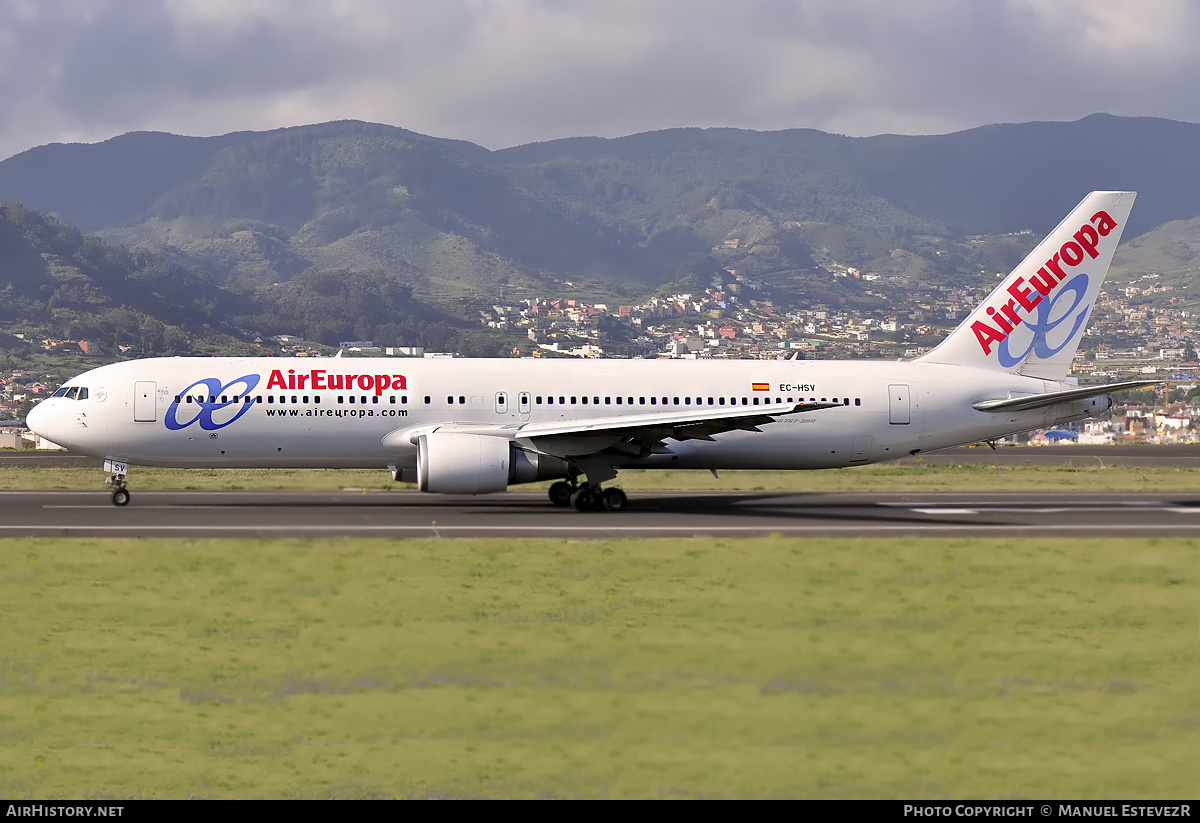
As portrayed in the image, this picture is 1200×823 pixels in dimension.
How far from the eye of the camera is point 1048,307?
4006 centimetres

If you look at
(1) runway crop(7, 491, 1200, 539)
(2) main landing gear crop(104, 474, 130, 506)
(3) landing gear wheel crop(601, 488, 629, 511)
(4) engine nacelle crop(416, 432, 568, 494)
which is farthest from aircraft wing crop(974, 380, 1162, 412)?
(2) main landing gear crop(104, 474, 130, 506)

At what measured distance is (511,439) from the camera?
1331 inches

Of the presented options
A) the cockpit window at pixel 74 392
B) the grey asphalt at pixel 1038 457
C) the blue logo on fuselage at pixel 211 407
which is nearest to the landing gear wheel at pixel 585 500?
the blue logo on fuselage at pixel 211 407

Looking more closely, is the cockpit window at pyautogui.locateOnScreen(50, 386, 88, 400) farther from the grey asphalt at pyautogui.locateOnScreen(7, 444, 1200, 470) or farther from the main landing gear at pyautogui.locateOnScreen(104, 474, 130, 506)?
the grey asphalt at pyautogui.locateOnScreen(7, 444, 1200, 470)

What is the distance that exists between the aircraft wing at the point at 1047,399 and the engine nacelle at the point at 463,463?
14866 mm

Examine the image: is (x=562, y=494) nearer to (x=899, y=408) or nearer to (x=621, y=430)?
(x=621, y=430)

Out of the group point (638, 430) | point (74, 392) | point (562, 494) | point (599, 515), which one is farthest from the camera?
point (562, 494)

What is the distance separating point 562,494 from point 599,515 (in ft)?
9.53

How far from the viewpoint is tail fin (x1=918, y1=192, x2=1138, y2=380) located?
1576 inches

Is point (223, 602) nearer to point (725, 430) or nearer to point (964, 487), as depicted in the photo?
point (725, 430)

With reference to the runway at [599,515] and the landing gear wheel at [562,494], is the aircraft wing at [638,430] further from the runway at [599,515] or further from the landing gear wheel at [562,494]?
the landing gear wheel at [562,494]

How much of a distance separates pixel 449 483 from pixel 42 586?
44.5 feet

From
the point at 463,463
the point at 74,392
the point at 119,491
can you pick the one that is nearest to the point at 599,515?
the point at 463,463

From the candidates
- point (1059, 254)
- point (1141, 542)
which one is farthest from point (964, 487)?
point (1141, 542)
